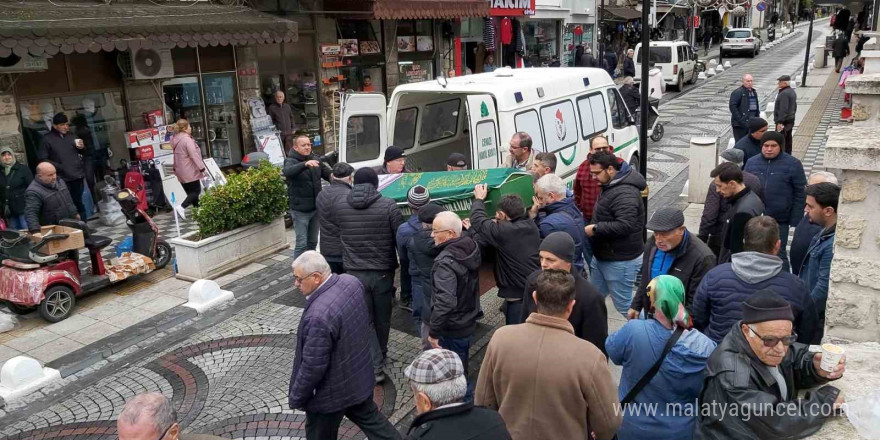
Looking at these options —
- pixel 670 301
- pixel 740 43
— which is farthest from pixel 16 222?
pixel 740 43

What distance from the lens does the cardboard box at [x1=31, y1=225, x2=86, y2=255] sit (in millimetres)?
7539

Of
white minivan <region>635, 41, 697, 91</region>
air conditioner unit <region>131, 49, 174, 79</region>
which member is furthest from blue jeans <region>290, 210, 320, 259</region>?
white minivan <region>635, 41, 697, 91</region>

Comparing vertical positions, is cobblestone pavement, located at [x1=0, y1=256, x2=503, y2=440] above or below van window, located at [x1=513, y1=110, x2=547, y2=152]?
below

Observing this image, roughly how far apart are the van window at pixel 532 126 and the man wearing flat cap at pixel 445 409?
19.1ft

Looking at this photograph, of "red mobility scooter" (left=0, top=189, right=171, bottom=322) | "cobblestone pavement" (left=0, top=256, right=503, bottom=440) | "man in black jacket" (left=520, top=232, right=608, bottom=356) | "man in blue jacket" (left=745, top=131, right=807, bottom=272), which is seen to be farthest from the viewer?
"red mobility scooter" (left=0, top=189, right=171, bottom=322)

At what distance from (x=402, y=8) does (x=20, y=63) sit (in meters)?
7.99

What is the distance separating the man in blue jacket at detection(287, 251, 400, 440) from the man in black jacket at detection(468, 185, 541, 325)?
4.35 ft

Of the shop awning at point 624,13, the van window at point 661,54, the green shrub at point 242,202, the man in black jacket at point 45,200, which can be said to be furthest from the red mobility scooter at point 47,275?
the shop awning at point 624,13

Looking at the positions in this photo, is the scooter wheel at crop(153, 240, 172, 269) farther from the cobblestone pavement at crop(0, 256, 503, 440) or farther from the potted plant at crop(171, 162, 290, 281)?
the cobblestone pavement at crop(0, 256, 503, 440)

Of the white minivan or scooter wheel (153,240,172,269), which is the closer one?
scooter wheel (153,240,172,269)

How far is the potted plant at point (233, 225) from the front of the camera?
871 centimetres

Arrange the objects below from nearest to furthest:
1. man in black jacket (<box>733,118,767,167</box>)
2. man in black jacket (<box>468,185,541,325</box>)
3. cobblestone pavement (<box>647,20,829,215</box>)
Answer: man in black jacket (<box>468,185,541,325</box>) < man in black jacket (<box>733,118,767,167</box>) < cobblestone pavement (<box>647,20,829,215</box>)

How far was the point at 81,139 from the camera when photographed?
Result: 36.9 ft

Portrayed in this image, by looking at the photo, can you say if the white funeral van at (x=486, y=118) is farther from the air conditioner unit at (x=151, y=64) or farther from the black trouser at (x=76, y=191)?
the air conditioner unit at (x=151, y=64)
